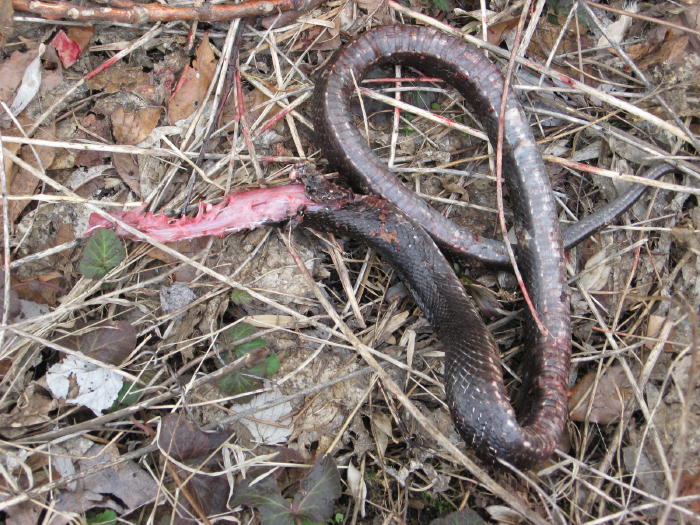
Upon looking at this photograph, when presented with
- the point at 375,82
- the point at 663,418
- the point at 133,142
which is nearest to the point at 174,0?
the point at 133,142

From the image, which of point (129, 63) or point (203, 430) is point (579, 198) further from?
point (129, 63)

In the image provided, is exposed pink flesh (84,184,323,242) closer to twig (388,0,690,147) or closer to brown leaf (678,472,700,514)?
twig (388,0,690,147)

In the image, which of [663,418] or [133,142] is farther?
[133,142]

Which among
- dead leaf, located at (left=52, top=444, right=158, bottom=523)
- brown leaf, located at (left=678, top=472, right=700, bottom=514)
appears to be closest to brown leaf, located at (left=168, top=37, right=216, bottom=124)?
dead leaf, located at (left=52, top=444, right=158, bottom=523)

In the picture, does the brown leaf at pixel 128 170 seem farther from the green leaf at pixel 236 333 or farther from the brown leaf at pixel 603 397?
the brown leaf at pixel 603 397

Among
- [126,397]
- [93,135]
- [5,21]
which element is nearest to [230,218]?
[93,135]
